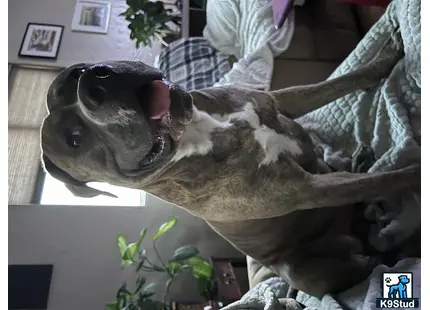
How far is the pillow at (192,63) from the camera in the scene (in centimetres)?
180

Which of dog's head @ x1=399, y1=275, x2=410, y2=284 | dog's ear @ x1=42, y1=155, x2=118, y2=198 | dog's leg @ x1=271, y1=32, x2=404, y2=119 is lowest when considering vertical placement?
dog's head @ x1=399, y1=275, x2=410, y2=284

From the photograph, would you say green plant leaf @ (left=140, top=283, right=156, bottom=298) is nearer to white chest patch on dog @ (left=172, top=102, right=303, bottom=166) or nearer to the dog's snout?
white chest patch on dog @ (left=172, top=102, right=303, bottom=166)

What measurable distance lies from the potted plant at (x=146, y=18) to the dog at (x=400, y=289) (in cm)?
133

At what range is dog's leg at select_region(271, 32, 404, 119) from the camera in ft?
3.19

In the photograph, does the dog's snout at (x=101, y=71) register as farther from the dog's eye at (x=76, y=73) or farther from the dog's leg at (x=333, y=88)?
the dog's leg at (x=333, y=88)

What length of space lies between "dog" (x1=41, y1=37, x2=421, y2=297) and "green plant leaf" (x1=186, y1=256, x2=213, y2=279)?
2.71ft

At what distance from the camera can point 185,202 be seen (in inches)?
30.1

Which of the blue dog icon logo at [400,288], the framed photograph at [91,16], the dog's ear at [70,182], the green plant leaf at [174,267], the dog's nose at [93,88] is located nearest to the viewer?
the dog's nose at [93,88]

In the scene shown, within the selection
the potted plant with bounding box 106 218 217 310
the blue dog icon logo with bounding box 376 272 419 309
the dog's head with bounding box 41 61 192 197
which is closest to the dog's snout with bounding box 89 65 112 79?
the dog's head with bounding box 41 61 192 197

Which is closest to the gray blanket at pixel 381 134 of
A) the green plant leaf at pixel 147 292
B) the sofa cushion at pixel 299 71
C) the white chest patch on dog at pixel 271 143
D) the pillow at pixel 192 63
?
the white chest patch on dog at pixel 271 143

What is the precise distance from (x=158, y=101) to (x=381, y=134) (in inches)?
26.2
